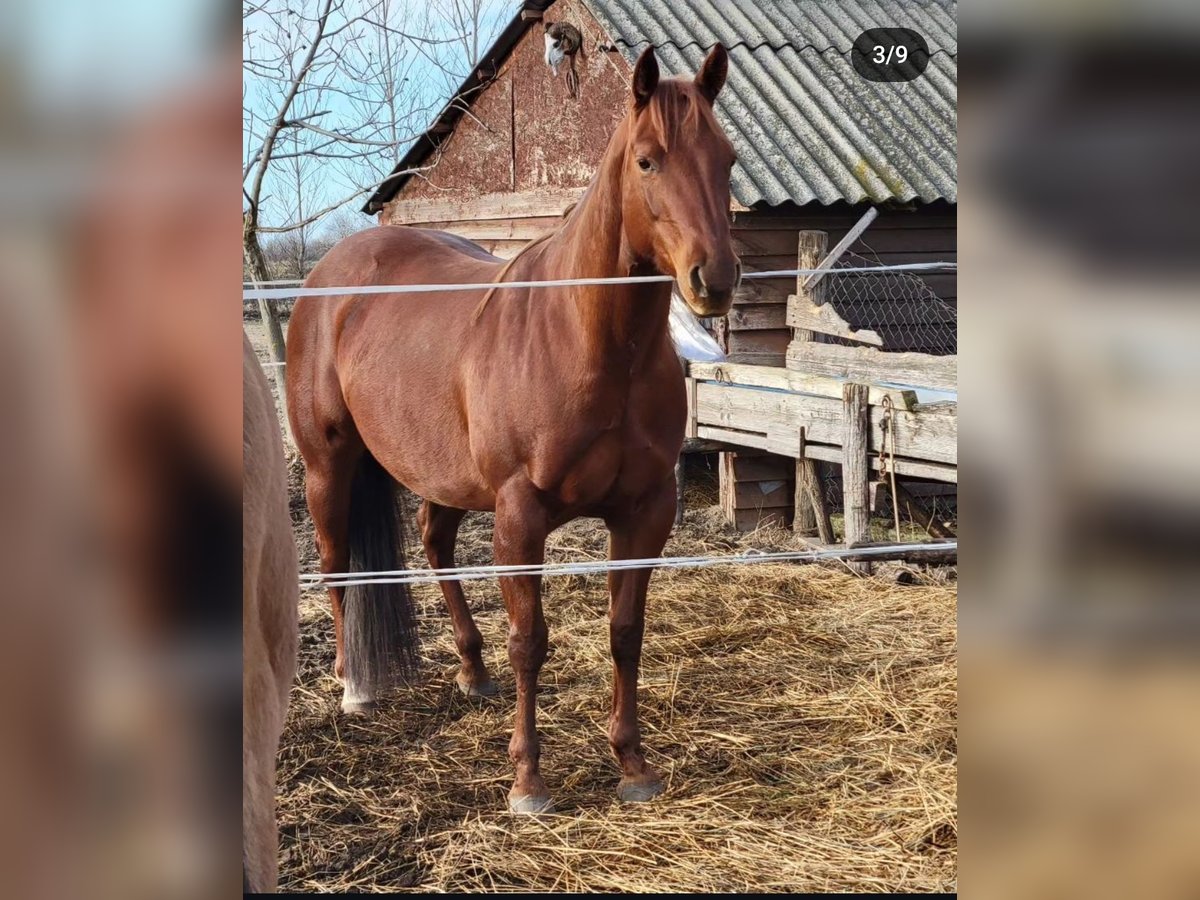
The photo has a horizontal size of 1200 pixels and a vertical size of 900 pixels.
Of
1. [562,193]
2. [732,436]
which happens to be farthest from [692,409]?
[562,193]

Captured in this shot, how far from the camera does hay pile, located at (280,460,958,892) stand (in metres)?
2.60

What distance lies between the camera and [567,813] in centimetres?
288

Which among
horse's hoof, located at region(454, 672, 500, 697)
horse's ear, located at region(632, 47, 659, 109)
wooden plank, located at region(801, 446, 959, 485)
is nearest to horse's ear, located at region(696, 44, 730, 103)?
horse's ear, located at region(632, 47, 659, 109)

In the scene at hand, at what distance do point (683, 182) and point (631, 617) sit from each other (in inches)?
47.9

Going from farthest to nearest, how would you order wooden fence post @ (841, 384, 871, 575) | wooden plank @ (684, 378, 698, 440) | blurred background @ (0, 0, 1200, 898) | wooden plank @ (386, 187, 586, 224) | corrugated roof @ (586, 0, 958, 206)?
wooden plank @ (386, 187, 586, 224), corrugated roof @ (586, 0, 958, 206), wooden plank @ (684, 378, 698, 440), wooden fence post @ (841, 384, 871, 575), blurred background @ (0, 0, 1200, 898)

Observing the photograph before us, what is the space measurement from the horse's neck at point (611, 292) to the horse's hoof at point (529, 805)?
4.02ft

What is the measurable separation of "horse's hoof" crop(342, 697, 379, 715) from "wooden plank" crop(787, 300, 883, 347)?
3535 mm

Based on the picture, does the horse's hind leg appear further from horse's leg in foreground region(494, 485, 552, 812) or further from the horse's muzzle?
the horse's muzzle

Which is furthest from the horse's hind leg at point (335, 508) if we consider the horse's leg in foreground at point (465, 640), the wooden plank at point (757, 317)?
the wooden plank at point (757, 317)

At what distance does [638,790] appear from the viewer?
2.92 meters
